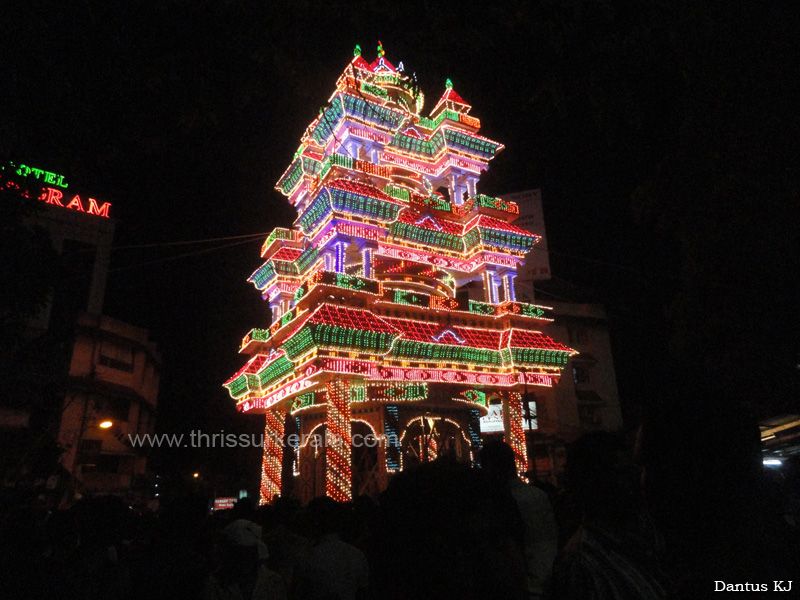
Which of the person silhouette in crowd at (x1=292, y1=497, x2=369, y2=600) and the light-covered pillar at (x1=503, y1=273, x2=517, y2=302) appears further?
the light-covered pillar at (x1=503, y1=273, x2=517, y2=302)

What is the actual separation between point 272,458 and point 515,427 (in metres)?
9.72

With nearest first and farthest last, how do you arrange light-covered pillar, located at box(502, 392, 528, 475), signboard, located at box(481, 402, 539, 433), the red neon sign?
1. light-covered pillar, located at box(502, 392, 528, 475)
2. signboard, located at box(481, 402, 539, 433)
3. the red neon sign

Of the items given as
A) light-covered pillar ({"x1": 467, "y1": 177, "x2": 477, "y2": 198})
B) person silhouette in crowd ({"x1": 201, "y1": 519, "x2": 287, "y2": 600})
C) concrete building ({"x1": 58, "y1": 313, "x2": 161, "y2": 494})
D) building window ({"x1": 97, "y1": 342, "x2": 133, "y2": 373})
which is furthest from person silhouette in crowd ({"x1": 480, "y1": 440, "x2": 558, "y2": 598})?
building window ({"x1": 97, "y1": 342, "x2": 133, "y2": 373})

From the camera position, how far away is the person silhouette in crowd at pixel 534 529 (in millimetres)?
4680

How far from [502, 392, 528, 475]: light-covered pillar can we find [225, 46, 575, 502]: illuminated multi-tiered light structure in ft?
0.26

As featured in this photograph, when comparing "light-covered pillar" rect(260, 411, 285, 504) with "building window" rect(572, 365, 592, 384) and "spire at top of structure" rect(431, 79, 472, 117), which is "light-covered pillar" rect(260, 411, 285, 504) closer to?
"spire at top of structure" rect(431, 79, 472, 117)

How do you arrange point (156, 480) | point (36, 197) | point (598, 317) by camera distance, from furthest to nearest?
point (598, 317) → point (156, 480) → point (36, 197)

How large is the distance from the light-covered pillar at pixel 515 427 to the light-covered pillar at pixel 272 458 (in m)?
9.06

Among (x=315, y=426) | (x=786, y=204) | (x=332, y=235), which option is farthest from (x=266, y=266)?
(x=786, y=204)

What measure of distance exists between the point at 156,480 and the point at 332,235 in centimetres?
3505

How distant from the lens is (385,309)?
18516 mm

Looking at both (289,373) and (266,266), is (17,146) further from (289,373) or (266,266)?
(266,266)

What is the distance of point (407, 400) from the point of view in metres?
20.8

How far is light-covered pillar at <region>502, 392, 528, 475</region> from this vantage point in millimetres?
19703
